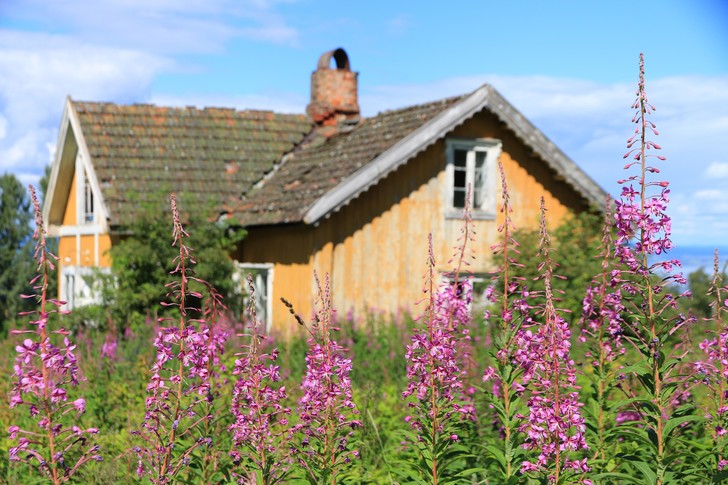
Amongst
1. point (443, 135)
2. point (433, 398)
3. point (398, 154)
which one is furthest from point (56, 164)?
point (433, 398)

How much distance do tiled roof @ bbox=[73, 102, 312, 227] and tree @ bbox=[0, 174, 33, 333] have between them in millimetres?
5495

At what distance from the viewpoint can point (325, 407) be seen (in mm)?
5082

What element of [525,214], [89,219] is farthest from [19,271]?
[525,214]

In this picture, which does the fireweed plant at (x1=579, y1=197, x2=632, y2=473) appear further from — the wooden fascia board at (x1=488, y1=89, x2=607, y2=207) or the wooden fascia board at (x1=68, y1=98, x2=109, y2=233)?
the wooden fascia board at (x1=68, y1=98, x2=109, y2=233)

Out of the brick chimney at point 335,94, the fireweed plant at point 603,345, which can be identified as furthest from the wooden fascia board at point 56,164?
the fireweed plant at point 603,345

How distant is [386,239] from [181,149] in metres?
5.94

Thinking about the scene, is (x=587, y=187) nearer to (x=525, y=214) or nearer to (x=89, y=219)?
(x=525, y=214)

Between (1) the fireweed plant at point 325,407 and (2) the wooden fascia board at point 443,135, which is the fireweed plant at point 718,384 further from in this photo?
(2) the wooden fascia board at point 443,135

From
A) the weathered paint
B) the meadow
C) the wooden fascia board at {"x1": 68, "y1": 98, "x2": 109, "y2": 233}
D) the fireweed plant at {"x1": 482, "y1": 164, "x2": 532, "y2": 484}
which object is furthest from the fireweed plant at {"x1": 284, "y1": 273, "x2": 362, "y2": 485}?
the wooden fascia board at {"x1": 68, "y1": 98, "x2": 109, "y2": 233}

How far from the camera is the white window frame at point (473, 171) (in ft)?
59.1

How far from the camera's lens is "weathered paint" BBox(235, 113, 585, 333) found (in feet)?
55.4

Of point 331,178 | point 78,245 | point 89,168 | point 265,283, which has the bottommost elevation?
point 265,283

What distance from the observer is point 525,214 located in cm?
1892

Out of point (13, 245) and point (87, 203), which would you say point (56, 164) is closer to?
point (87, 203)
